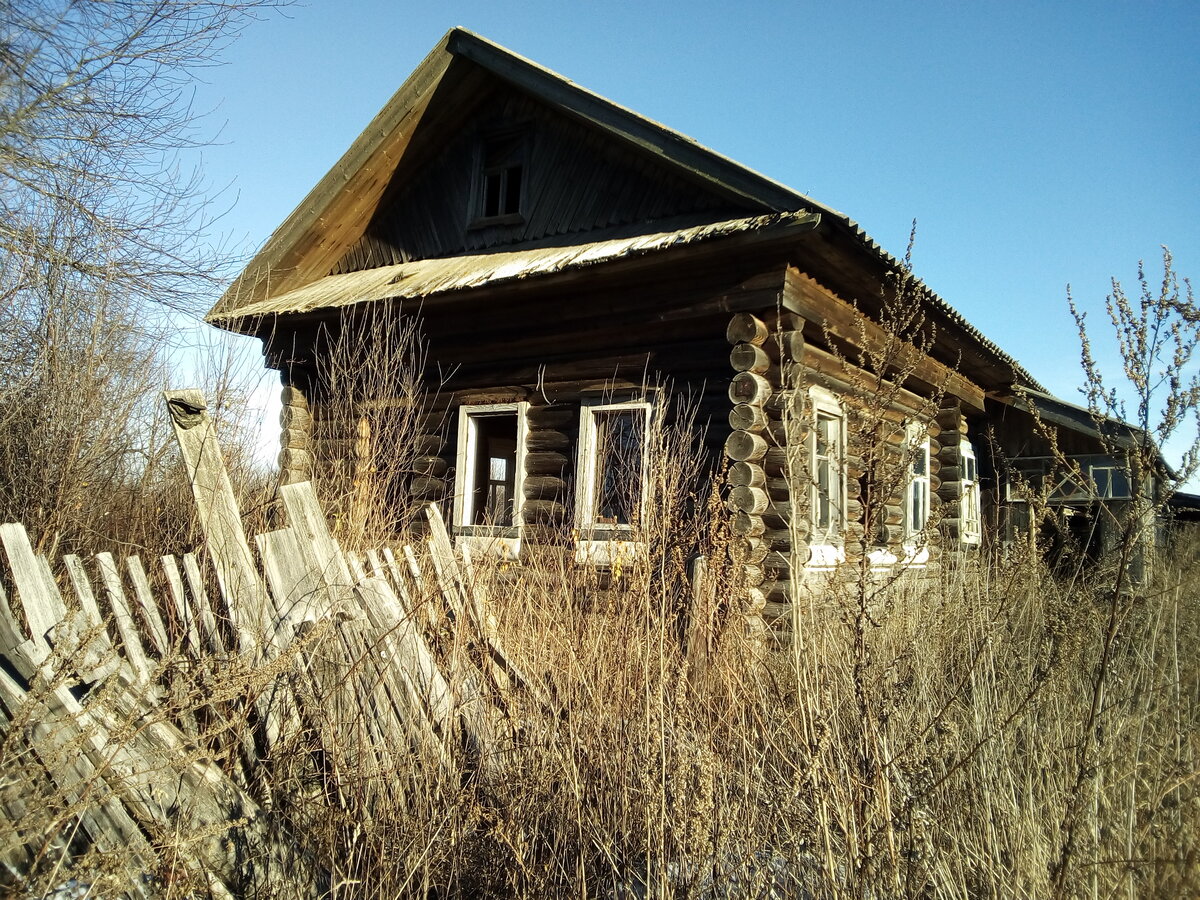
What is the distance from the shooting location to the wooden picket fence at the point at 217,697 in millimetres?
2264

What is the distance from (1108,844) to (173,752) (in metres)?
2.65

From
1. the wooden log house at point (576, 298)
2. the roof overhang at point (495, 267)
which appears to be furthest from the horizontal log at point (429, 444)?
the roof overhang at point (495, 267)

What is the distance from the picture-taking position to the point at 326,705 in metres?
2.90

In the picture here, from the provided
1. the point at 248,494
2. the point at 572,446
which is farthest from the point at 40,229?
the point at 572,446

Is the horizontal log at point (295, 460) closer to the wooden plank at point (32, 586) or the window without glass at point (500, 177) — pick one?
the window without glass at point (500, 177)

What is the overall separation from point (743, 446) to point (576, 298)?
91.9 inches

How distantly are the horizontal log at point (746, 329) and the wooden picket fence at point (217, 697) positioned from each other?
3.82m

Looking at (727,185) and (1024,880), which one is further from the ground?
(727,185)

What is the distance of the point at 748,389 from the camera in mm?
6633

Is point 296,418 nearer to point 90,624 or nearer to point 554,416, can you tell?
point 554,416

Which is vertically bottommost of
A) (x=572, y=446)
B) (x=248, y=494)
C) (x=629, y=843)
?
(x=629, y=843)

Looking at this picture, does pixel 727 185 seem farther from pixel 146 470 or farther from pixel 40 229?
pixel 40 229

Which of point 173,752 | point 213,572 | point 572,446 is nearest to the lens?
point 173,752

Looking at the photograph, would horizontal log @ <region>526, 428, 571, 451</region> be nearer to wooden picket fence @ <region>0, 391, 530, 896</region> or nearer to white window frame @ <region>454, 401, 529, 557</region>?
white window frame @ <region>454, 401, 529, 557</region>
